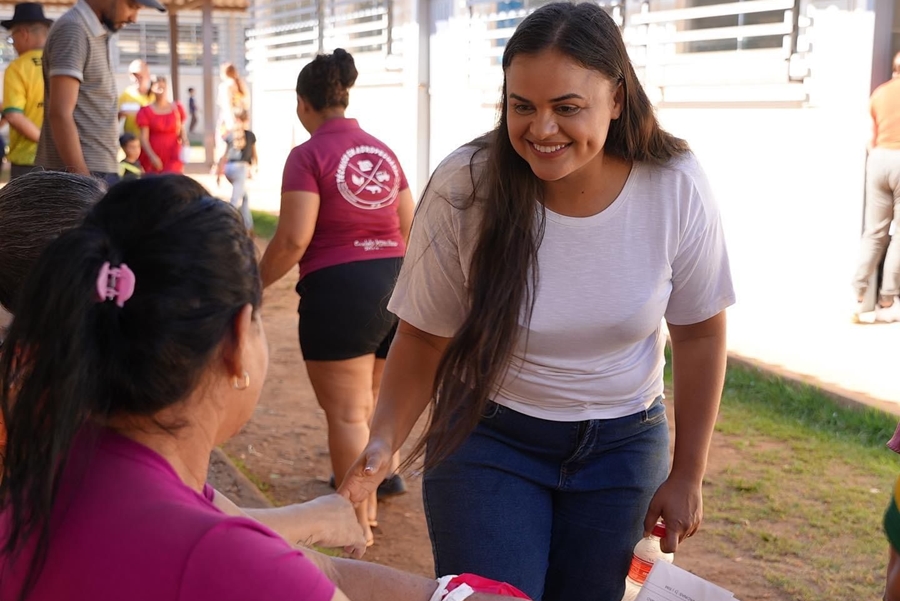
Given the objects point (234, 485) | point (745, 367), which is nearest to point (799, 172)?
point (745, 367)

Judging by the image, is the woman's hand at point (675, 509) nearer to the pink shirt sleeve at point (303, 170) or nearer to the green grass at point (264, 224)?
the pink shirt sleeve at point (303, 170)

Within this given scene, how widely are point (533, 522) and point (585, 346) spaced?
426 mm

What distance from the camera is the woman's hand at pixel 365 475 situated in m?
2.33

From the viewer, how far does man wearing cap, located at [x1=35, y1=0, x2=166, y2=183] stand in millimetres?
5148

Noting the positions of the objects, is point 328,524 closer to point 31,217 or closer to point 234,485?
point 31,217

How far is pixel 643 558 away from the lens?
2547 mm

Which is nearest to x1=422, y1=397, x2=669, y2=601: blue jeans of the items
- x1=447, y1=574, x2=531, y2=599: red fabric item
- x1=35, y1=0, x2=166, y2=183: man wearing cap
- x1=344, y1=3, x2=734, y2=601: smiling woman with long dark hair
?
x1=344, y1=3, x2=734, y2=601: smiling woman with long dark hair

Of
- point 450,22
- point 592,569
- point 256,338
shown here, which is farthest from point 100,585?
point 450,22

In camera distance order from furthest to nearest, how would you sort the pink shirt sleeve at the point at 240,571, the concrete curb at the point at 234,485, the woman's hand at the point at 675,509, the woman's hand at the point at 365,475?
the concrete curb at the point at 234,485
the woman's hand at the point at 675,509
the woman's hand at the point at 365,475
the pink shirt sleeve at the point at 240,571

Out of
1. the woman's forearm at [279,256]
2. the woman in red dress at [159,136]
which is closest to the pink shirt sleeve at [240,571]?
the woman's forearm at [279,256]

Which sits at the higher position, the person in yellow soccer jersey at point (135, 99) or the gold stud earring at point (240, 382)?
the person in yellow soccer jersey at point (135, 99)

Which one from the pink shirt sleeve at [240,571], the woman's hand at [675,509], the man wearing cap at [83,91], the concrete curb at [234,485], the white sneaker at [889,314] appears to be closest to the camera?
the pink shirt sleeve at [240,571]

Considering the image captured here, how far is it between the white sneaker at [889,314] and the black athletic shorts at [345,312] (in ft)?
15.9

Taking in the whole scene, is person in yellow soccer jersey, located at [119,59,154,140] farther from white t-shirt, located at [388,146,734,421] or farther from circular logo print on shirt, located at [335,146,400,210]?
white t-shirt, located at [388,146,734,421]
